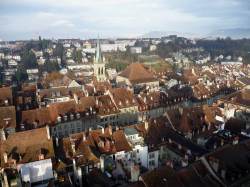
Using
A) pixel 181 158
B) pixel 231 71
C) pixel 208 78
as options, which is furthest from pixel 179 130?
pixel 231 71

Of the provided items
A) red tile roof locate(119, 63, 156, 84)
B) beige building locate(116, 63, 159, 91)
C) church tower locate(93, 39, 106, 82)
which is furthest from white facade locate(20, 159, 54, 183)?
red tile roof locate(119, 63, 156, 84)

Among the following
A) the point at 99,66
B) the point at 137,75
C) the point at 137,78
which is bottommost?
the point at 137,78

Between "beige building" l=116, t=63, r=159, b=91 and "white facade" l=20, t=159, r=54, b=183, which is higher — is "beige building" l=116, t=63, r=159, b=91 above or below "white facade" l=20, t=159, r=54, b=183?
above

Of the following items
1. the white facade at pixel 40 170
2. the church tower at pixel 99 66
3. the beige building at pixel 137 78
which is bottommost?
the white facade at pixel 40 170

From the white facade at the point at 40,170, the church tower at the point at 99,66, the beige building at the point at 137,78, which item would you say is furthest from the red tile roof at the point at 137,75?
the white facade at the point at 40,170

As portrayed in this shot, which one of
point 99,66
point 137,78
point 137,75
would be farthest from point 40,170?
point 137,75

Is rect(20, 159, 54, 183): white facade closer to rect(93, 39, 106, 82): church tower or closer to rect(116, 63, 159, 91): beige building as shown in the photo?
rect(116, 63, 159, 91): beige building

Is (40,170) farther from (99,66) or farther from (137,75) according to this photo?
(137,75)

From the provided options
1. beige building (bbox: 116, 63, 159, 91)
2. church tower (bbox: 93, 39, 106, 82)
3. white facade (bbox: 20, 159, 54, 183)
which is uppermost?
church tower (bbox: 93, 39, 106, 82)

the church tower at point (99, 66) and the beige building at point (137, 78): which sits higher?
the church tower at point (99, 66)

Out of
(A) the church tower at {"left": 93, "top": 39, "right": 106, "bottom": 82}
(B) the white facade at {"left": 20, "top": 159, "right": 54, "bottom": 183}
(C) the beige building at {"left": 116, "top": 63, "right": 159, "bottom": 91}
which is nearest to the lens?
(B) the white facade at {"left": 20, "top": 159, "right": 54, "bottom": 183}

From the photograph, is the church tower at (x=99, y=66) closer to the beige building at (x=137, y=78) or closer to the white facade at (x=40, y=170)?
the beige building at (x=137, y=78)
